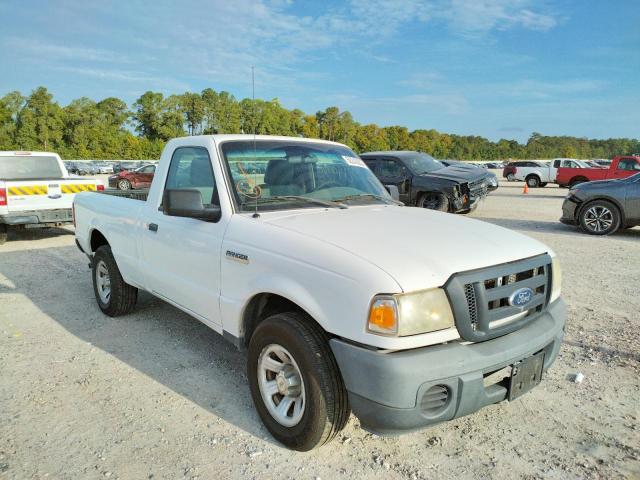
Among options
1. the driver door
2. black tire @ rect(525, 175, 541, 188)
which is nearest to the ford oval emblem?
the driver door

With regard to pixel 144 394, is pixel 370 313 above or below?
above

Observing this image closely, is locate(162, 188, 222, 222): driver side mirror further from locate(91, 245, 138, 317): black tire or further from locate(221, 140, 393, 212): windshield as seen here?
locate(91, 245, 138, 317): black tire

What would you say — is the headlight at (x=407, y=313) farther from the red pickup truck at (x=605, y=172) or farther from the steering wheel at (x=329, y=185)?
the red pickup truck at (x=605, y=172)

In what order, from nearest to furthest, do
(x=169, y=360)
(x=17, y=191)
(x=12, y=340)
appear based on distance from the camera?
(x=169, y=360), (x=12, y=340), (x=17, y=191)

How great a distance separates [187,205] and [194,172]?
2.47ft

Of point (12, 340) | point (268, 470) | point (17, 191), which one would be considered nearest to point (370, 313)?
point (268, 470)

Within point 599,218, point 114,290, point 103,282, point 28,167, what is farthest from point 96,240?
point 599,218

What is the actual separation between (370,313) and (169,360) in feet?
8.11

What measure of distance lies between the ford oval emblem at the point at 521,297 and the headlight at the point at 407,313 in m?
0.51

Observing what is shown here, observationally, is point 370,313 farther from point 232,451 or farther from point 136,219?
point 136,219

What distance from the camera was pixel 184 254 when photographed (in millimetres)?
3611

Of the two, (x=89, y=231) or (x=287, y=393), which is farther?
(x=89, y=231)

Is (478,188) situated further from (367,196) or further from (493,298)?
(493,298)

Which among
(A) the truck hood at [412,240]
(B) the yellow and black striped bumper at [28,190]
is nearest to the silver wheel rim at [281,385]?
(A) the truck hood at [412,240]
